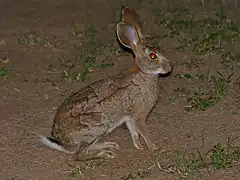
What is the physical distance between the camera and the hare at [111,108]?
5406mm

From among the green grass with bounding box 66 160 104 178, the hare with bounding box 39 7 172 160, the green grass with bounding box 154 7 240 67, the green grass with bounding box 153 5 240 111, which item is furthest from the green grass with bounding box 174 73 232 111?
the green grass with bounding box 66 160 104 178

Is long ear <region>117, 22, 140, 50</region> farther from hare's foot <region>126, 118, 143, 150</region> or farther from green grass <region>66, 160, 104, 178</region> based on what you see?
green grass <region>66, 160, 104, 178</region>

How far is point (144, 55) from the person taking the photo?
18.5 feet

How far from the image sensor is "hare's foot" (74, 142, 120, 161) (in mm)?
5406

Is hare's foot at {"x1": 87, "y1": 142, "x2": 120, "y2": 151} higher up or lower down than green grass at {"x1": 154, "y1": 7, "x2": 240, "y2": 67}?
lower down

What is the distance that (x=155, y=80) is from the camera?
5758mm

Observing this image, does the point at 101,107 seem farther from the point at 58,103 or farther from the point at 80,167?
the point at 58,103

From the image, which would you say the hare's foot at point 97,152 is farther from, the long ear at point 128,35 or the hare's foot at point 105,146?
the long ear at point 128,35

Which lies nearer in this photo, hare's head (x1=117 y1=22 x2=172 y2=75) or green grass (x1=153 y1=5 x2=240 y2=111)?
hare's head (x1=117 y1=22 x2=172 y2=75)

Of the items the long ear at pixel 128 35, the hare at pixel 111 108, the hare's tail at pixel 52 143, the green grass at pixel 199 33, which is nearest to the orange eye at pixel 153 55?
the hare at pixel 111 108

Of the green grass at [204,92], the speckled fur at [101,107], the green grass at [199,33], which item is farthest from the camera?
the green grass at [199,33]

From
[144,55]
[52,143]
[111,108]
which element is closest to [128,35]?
[144,55]

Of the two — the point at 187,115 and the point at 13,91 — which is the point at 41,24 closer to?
the point at 13,91

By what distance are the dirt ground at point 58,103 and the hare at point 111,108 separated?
15 centimetres
